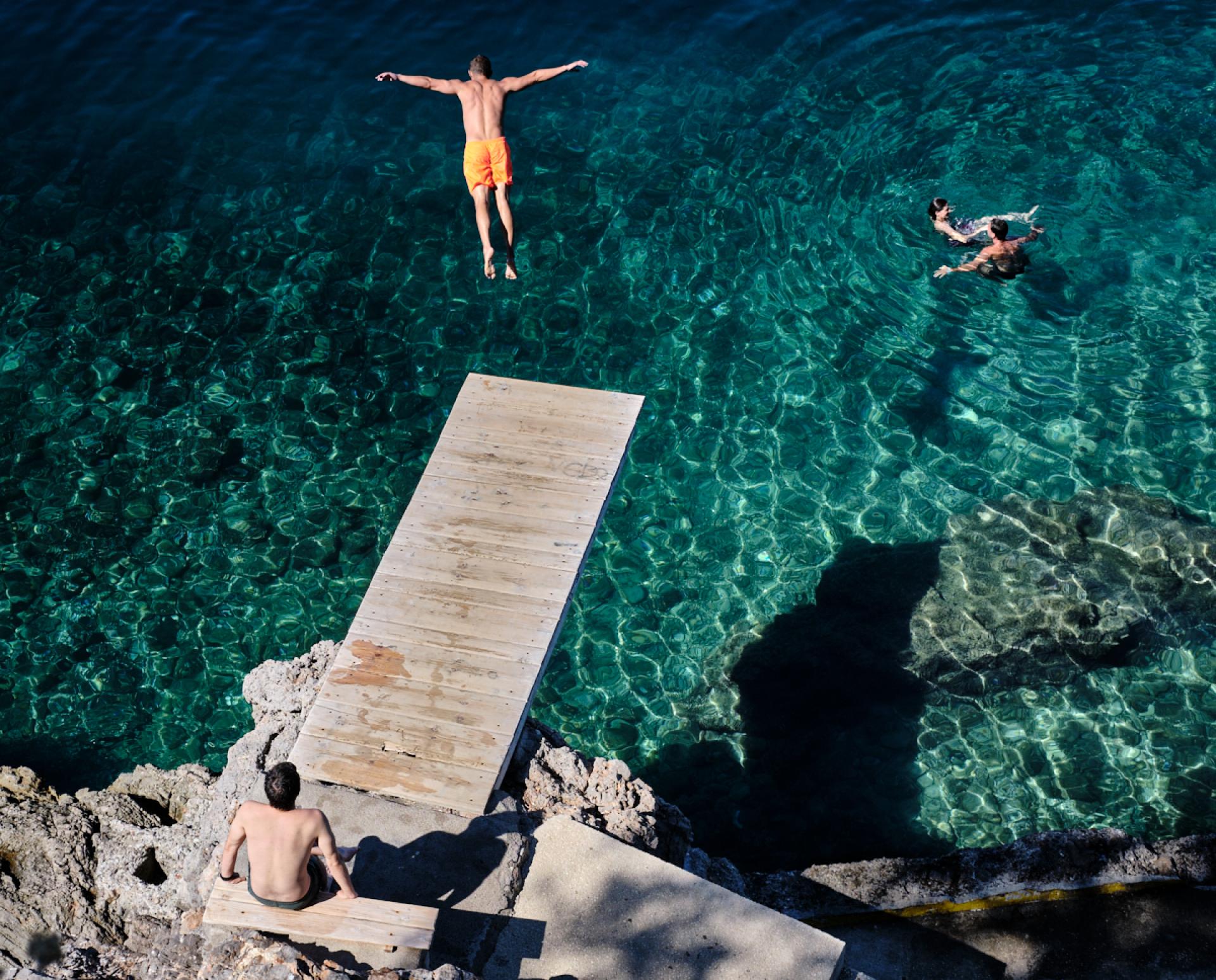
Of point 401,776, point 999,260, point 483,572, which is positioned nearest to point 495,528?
point 483,572

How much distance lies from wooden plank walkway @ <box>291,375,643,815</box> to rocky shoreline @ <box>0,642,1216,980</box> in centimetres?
46

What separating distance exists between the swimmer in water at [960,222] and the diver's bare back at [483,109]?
5.88 meters

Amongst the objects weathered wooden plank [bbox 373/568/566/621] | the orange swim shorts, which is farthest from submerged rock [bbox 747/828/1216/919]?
the orange swim shorts

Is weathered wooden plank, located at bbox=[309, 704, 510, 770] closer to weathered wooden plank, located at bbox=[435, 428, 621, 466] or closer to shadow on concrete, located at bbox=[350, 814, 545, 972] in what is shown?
shadow on concrete, located at bbox=[350, 814, 545, 972]

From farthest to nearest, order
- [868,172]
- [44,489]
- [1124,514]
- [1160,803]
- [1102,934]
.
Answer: [868,172] < [44,489] < [1124,514] < [1160,803] < [1102,934]

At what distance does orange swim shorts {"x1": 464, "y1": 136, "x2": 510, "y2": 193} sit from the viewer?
1268 centimetres

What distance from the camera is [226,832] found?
8.27 metres

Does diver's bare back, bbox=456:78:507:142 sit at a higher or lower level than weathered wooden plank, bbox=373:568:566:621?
higher

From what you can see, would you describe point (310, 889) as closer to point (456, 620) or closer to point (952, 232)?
point (456, 620)

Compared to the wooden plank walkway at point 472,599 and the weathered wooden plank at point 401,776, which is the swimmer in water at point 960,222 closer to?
the wooden plank walkway at point 472,599

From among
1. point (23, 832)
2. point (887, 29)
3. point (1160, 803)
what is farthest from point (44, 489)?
point (887, 29)

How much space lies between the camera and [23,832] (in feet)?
31.1

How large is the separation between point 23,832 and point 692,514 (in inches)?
290

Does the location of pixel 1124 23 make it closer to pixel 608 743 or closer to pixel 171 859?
pixel 608 743
